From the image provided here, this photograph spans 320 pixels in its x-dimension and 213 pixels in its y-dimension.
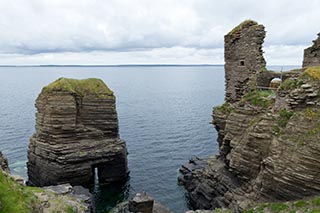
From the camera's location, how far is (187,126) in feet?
253

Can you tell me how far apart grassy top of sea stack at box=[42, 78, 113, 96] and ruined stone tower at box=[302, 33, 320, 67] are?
2584 cm

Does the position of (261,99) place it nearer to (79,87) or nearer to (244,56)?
(244,56)

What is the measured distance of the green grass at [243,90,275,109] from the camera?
2853cm

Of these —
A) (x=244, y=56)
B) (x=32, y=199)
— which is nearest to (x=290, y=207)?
(x=32, y=199)

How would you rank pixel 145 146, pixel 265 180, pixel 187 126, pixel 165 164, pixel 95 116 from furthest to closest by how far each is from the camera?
pixel 187 126
pixel 145 146
pixel 165 164
pixel 95 116
pixel 265 180

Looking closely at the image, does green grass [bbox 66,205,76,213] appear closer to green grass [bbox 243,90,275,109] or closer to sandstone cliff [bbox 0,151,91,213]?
sandstone cliff [bbox 0,151,91,213]

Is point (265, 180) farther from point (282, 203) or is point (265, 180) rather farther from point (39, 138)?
point (39, 138)

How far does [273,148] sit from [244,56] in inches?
551

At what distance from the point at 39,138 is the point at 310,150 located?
33309 millimetres

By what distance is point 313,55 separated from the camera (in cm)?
3441

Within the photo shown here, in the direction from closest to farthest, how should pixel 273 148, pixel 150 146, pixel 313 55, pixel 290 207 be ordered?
pixel 290 207
pixel 273 148
pixel 313 55
pixel 150 146

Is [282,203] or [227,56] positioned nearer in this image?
[282,203]

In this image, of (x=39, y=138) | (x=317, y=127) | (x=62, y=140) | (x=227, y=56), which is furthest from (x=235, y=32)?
(x=39, y=138)

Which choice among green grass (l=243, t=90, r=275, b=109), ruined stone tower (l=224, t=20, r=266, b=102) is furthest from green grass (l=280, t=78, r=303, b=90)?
ruined stone tower (l=224, t=20, r=266, b=102)
